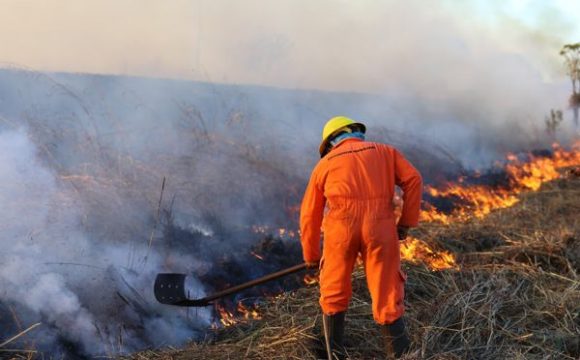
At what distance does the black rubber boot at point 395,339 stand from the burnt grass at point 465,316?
113 millimetres

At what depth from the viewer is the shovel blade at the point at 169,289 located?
182 inches

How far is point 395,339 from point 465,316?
3.16 ft

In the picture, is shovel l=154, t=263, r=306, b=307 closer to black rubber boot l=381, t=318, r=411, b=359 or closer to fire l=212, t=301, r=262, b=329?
fire l=212, t=301, r=262, b=329

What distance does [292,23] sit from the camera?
1282 centimetres

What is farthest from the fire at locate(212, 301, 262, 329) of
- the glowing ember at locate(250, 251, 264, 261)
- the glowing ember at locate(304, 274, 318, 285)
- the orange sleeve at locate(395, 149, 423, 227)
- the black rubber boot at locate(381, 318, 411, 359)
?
the orange sleeve at locate(395, 149, 423, 227)

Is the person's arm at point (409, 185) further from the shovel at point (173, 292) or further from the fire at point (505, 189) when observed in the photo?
the fire at point (505, 189)

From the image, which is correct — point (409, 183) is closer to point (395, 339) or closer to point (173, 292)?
point (395, 339)

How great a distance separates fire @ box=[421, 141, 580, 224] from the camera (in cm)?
860

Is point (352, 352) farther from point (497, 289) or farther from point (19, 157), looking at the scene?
point (19, 157)

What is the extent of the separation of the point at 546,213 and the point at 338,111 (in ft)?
16.4

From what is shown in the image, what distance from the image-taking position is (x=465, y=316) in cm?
436

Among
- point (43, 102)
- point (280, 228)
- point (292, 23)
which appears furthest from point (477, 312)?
point (292, 23)

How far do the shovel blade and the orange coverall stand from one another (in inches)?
57.3

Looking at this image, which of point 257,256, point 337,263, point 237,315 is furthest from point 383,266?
point 257,256
